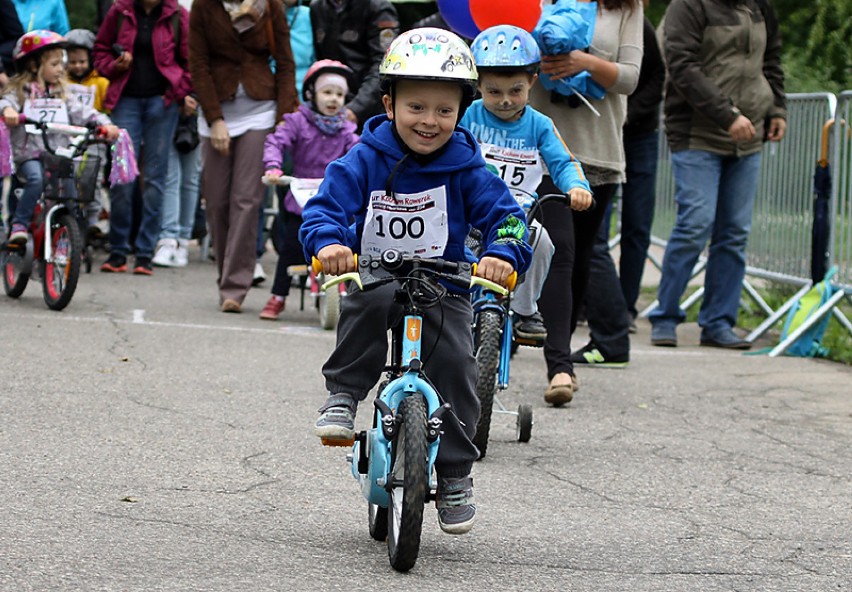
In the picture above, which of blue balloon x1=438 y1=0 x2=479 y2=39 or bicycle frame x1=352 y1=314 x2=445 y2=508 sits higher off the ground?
blue balloon x1=438 y1=0 x2=479 y2=39

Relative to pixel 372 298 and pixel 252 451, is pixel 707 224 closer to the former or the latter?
pixel 252 451

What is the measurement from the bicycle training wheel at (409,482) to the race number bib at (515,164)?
99.0 inches

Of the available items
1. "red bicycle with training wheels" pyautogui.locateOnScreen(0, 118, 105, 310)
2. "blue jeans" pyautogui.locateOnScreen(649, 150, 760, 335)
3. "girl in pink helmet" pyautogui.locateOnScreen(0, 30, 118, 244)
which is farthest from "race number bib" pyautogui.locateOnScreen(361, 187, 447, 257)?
"girl in pink helmet" pyautogui.locateOnScreen(0, 30, 118, 244)

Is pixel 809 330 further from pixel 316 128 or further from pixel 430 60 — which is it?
pixel 430 60

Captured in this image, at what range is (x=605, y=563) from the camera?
5.12 meters

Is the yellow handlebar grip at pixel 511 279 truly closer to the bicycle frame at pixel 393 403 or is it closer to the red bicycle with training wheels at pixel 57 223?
the bicycle frame at pixel 393 403

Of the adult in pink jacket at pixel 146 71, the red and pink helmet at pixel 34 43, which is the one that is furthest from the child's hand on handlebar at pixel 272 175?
the adult in pink jacket at pixel 146 71

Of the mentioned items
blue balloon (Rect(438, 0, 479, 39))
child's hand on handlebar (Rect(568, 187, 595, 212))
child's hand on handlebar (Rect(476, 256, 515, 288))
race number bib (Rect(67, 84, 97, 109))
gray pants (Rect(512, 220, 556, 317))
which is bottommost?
gray pants (Rect(512, 220, 556, 317))

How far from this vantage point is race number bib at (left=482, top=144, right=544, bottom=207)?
7281 millimetres

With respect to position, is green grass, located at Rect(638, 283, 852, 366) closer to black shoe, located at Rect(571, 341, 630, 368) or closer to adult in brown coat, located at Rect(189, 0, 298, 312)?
black shoe, located at Rect(571, 341, 630, 368)

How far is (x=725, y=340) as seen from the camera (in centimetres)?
1120

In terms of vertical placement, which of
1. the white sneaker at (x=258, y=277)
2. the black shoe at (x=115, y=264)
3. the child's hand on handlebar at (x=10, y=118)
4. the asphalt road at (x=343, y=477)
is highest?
the child's hand on handlebar at (x=10, y=118)

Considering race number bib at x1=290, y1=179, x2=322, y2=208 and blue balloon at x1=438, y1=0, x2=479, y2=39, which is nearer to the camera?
blue balloon at x1=438, y1=0, x2=479, y2=39

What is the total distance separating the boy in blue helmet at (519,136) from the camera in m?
7.07
